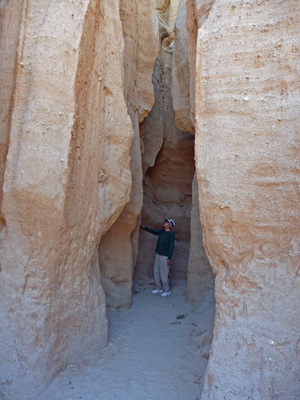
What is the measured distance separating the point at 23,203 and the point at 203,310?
3448 millimetres

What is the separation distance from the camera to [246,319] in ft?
9.45

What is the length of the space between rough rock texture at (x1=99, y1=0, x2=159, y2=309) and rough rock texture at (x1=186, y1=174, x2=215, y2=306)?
42.9 inches

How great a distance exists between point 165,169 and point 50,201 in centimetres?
540

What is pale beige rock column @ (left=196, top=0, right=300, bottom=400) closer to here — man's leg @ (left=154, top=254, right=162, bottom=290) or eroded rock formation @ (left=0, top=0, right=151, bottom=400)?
eroded rock formation @ (left=0, top=0, right=151, bottom=400)

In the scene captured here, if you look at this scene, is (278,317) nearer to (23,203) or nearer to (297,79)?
(297,79)

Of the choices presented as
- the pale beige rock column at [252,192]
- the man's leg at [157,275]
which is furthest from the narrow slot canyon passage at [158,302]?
the pale beige rock column at [252,192]

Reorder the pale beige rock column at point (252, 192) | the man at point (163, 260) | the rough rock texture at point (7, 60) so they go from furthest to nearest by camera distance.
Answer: the man at point (163, 260) → the rough rock texture at point (7, 60) → the pale beige rock column at point (252, 192)

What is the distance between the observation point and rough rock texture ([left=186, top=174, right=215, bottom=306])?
5.90 meters

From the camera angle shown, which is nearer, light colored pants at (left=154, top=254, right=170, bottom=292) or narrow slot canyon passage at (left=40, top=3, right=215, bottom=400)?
narrow slot canyon passage at (left=40, top=3, right=215, bottom=400)

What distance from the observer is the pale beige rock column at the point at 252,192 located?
274cm

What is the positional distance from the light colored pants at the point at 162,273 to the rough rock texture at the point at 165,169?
2.30 ft

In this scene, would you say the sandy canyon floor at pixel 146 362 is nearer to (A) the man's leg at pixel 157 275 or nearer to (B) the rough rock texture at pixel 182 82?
(A) the man's leg at pixel 157 275

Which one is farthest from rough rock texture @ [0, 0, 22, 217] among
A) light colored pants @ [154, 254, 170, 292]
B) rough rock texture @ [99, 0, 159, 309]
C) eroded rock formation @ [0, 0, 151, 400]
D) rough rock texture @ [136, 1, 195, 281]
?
rough rock texture @ [136, 1, 195, 281]

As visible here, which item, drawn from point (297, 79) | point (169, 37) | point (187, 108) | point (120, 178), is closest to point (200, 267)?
point (120, 178)
